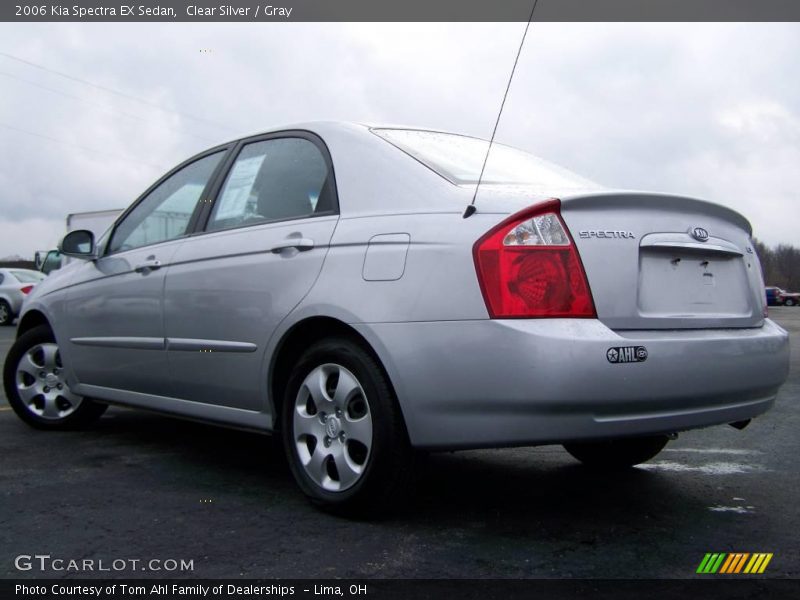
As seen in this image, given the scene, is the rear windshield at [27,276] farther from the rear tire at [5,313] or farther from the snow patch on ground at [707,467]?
the snow patch on ground at [707,467]

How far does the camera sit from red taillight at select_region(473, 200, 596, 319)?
9.51ft

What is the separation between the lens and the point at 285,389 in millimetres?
3639

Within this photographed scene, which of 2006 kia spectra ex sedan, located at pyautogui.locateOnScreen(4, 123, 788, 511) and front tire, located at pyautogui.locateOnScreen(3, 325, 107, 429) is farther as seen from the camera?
front tire, located at pyautogui.locateOnScreen(3, 325, 107, 429)

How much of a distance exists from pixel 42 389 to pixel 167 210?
1525 millimetres

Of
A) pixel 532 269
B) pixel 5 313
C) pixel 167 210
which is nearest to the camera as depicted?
pixel 532 269

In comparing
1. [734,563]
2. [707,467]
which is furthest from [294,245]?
[707,467]

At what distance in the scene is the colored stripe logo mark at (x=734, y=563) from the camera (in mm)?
2754

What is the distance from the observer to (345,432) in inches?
129

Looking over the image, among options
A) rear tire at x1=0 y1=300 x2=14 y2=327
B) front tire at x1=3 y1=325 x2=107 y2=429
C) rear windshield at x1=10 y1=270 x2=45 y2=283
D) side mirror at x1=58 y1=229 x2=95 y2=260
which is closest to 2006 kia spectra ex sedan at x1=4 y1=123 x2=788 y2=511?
side mirror at x1=58 y1=229 x2=95 y2=260

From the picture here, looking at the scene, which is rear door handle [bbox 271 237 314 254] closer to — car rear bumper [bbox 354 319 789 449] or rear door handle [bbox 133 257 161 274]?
car rear bumper [bbox 354 319 789 449]

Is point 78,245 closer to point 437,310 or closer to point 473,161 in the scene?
point 473,161

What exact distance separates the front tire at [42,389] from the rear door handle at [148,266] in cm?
111

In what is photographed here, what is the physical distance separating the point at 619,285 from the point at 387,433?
945 mm
